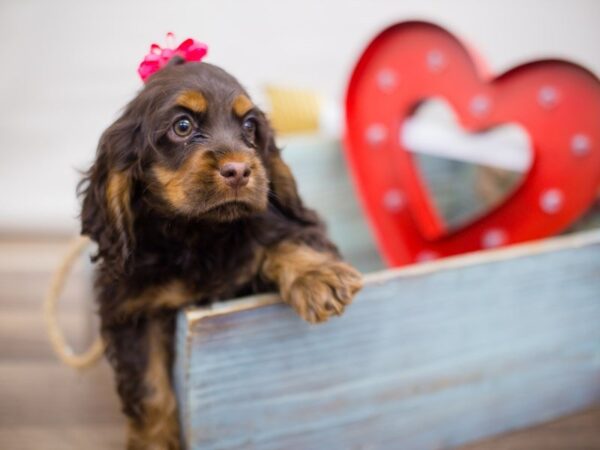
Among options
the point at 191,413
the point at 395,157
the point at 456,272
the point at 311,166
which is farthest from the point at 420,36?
the point at 191,413

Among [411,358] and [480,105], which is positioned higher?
[480,105]

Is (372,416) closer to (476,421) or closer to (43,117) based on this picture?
(476,421)

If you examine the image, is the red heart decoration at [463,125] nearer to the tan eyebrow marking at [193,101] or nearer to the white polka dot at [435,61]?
the white polka dot at [435,61]

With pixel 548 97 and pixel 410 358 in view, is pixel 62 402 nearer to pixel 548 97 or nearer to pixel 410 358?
pixel 410 358

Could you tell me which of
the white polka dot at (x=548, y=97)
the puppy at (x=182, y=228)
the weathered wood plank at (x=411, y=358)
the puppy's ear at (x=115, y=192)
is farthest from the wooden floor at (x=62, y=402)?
the white polka dot at (x=548, y=97)

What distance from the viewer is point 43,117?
8.16 ft

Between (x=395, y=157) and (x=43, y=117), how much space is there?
141cm

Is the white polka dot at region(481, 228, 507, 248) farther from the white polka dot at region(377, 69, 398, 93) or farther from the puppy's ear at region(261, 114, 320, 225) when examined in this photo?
the puppy's ear at region(261, 114, 320, 225)

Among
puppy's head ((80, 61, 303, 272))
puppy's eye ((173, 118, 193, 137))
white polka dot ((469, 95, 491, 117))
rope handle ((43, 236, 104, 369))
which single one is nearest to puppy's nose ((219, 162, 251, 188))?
puppy's head ((80, 61, 303, 272))

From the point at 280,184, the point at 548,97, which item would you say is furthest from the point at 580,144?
the point at 280,184

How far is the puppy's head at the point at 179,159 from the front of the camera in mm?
1223

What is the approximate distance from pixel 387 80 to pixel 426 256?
64cm

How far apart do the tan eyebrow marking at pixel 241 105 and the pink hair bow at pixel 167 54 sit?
5.4 inches

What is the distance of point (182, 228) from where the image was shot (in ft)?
4.53
